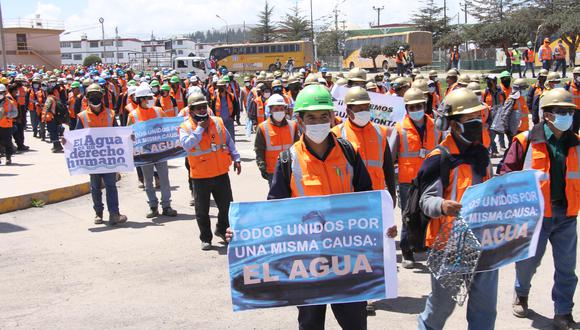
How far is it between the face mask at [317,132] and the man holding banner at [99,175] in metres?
6.24

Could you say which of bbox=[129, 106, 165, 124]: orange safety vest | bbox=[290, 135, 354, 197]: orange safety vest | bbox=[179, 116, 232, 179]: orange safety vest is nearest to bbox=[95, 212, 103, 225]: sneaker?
bbox=[129, 106, 165, 124]: orange safety vest

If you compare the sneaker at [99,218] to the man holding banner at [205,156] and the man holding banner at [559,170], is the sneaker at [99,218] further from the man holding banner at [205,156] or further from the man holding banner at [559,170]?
the man holding banner at [559,170]

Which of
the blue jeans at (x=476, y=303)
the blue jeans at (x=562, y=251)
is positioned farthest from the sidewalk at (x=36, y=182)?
the blue jeans at (x=562, y=251)

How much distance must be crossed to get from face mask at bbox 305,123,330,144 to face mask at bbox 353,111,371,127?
7.06 ft

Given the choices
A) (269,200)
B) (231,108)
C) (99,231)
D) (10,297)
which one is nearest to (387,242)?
(269,200)

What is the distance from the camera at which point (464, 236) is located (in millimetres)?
4027

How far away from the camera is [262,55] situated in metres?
65.2

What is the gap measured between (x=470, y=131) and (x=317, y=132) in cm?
101

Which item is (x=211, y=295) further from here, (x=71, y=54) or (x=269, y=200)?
(x=71, y=54)

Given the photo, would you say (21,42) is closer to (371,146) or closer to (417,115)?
(417,115)

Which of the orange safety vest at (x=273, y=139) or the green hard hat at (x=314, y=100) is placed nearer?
the green hard hat at (x=314, y=100)

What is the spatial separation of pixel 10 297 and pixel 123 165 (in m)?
3.49

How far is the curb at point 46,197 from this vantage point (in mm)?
10781

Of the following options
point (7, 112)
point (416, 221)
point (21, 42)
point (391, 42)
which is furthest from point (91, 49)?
point (416, 221)
